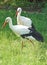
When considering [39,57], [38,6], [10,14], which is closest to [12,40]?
[39,57]

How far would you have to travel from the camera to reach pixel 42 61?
28.7ft

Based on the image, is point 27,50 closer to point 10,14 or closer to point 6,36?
point 6,36

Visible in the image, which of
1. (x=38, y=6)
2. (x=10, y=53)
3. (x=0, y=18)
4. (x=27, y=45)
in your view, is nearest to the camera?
(x=10, y=53)

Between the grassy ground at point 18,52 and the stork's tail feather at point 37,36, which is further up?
the stork's tail feather at point 37,36

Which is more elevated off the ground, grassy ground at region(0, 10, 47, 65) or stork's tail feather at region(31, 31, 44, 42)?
stork's tail feather at region(31, 31, 44, 42)

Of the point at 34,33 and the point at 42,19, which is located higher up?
the point at 34,33

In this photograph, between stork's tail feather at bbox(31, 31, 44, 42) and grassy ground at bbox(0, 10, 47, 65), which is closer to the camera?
grassy ground at bbox(0, 10, 47, 65)

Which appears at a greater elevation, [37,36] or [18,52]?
[37,36]

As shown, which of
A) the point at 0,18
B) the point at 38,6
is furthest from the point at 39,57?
the point at 38,6

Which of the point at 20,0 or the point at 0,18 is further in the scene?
the point at 20,0

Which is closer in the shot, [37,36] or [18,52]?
[18,52]

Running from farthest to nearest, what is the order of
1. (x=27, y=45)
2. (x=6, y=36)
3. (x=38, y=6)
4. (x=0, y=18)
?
1. (x=38, y=6)
2. (x=0, y=18)
3. (x=6, y=36)
4. (x=27, y=45)

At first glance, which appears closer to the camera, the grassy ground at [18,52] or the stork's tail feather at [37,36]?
the grassy ground at [18,52]

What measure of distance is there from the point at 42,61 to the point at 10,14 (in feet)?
27.5
